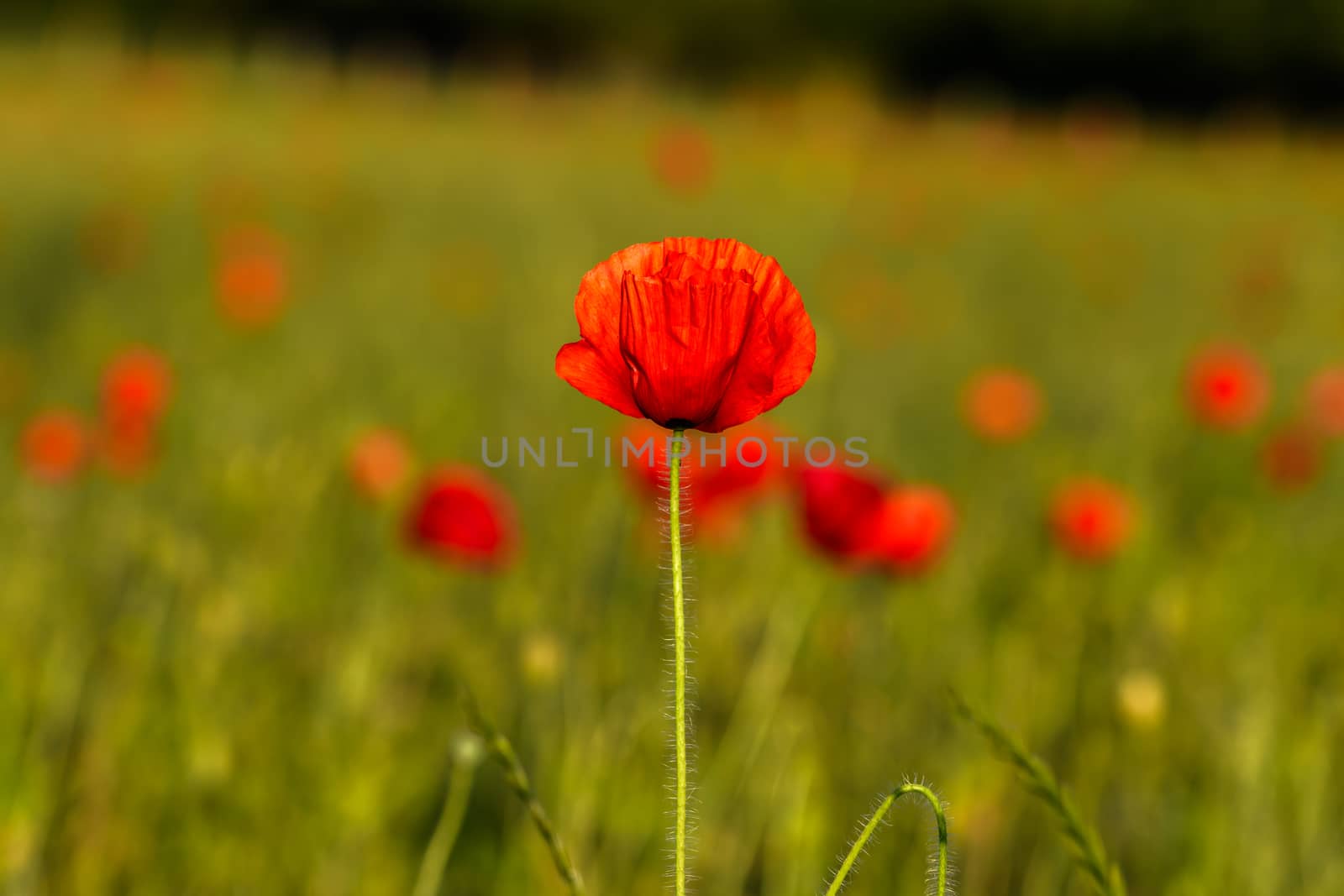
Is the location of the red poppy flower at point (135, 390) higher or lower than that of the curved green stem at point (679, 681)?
lower

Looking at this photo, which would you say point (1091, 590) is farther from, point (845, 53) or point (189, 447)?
point (845, 53)

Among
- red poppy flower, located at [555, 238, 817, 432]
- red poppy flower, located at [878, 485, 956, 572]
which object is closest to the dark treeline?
red poppy flower, located at [878, 485, 956, 572]

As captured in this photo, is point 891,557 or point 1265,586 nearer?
point 891,557

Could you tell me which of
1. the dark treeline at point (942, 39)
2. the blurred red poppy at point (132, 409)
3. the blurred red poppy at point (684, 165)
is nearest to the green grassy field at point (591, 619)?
the blurred red poppy at point (132, 409)

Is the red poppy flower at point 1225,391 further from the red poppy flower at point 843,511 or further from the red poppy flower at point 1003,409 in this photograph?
the red poppy flower at point 843,511

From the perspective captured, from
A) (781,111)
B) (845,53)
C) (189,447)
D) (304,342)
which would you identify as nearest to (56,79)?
(781,111)

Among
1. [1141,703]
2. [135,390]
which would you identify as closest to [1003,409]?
[1141,703]

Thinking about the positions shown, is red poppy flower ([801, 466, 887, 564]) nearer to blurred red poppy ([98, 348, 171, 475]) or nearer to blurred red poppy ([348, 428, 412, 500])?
blurred red poppy ([348, 428, 412, 500])
